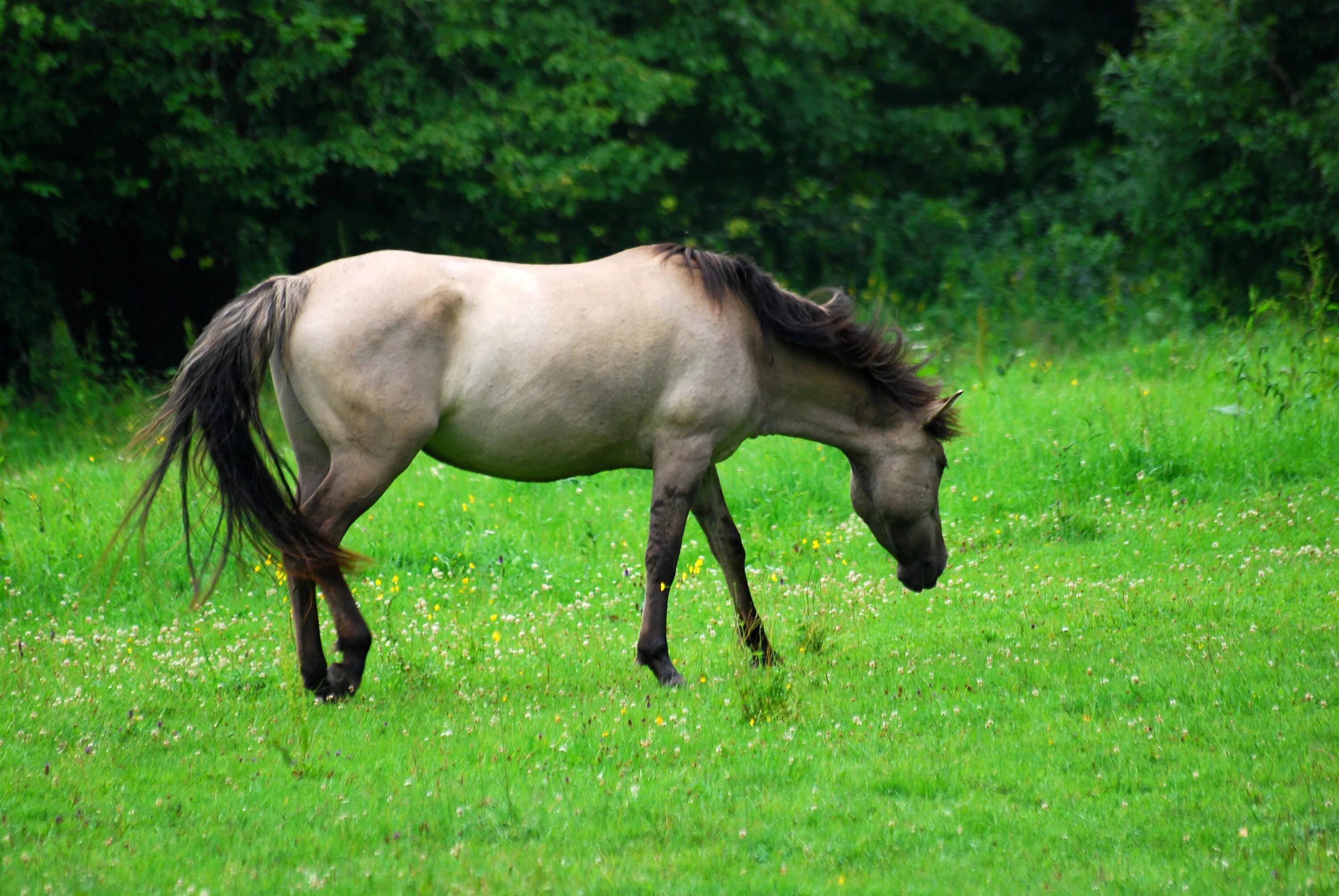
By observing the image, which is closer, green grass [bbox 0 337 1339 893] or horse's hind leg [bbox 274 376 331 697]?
green grass [bbox 0 337 1339 893]

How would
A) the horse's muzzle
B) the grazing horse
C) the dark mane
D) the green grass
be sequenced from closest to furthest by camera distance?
the green grass, the grazing horse, the dark mane, the horse's muzzle

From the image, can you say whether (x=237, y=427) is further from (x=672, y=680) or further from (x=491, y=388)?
(x=672, y=680)

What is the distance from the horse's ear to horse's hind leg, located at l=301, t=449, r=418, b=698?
8.91 feet

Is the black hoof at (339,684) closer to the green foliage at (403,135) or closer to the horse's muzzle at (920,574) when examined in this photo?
the horse's muzzle at (920,574)

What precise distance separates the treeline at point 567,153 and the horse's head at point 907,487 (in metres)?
7.20

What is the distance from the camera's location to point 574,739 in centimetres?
→ 525

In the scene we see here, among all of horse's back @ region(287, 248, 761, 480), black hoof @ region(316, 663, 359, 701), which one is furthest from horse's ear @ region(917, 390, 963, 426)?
black hoof @ region(316, 663, 359, 701)

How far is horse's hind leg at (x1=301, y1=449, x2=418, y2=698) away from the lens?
5.87 m

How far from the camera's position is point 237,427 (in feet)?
19.4

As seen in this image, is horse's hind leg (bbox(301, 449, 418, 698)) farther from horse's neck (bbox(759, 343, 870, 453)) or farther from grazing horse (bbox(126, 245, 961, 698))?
horse's neck (bbox(759, 343, 870, 453))

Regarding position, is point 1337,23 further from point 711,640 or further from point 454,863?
point 454,863

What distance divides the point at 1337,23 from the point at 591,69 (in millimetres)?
9219

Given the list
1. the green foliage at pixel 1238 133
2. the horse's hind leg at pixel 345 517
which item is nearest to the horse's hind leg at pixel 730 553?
the horse's hind leg at pixel 345 517

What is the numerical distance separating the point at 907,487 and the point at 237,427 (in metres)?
3.46
